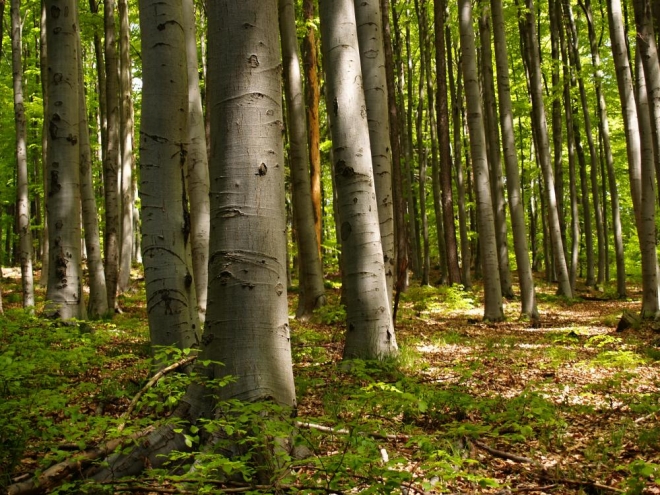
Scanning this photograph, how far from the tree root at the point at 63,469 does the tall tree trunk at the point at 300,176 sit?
24.8 feet

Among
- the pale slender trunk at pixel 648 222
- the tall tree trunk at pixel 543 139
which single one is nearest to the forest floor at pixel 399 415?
the pale slender trunk at pixel 648 222

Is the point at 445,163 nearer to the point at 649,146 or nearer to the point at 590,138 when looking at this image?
the point at 590,138

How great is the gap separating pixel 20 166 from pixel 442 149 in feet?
38.4

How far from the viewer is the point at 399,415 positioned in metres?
4.68

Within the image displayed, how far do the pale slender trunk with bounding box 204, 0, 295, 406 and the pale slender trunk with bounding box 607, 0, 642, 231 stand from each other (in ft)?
30.9

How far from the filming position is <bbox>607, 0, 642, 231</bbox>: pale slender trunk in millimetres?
10516

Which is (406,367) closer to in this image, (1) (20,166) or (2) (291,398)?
(2) (291,398)

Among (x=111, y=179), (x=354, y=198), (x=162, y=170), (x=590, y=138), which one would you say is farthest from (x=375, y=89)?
(x=590, y=138)

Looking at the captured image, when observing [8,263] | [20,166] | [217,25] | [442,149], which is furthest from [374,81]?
[8,263]

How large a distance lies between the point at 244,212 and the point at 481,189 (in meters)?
9.29

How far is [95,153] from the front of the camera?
88.8ft

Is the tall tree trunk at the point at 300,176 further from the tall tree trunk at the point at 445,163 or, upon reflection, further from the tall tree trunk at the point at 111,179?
the tall tree trunk at the point at 445,163

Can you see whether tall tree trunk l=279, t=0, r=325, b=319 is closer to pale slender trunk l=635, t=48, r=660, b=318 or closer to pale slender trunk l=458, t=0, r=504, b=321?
pale slender trunk l=458, t=0, r=504, b=321

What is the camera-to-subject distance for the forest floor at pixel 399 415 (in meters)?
2.81
